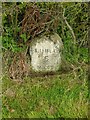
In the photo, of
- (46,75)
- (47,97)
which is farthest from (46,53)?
(47,97)

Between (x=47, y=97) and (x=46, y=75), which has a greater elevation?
(x=46, y=75)

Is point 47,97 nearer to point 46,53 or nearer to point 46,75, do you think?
point 46,75

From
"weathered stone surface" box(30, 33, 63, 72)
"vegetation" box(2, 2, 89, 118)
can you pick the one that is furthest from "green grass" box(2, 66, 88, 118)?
"weathered stone surface" box(30, 33, 63, 72)

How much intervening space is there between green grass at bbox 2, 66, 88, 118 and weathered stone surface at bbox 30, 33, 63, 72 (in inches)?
9.1

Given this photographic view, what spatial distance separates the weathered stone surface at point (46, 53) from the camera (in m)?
4.91

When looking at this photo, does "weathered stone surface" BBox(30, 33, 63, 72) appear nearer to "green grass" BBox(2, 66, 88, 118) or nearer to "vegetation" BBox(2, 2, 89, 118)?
"vegetation" BBox(2, 2, 89, 118)

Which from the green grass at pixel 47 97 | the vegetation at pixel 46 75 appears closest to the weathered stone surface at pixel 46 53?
the vegetation at pixel 46 75

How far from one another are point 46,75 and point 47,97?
608 mm

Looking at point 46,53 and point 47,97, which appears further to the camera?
point 46,53

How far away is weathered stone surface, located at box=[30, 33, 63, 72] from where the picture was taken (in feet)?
16.1

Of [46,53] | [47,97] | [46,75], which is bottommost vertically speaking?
[47,97]

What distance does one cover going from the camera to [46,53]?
4922 millimetres

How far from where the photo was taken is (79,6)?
186 inches

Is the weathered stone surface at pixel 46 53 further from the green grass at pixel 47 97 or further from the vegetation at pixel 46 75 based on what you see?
the green grass at pixel 47 97
